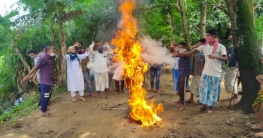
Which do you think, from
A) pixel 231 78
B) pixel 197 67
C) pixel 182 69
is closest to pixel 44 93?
pixel 182 69

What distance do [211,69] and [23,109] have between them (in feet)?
21.9

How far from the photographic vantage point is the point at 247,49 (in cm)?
561

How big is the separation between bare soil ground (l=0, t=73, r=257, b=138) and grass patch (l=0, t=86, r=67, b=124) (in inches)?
19.2

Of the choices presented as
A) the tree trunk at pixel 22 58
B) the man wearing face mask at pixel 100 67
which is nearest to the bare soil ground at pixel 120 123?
the man wearing face mask at pixel 100 67

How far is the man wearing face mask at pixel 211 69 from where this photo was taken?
574 cm

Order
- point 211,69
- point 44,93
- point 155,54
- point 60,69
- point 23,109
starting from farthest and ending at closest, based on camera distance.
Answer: point 60,69, point 23,109, point 155,54, point 44,93, point 211,69

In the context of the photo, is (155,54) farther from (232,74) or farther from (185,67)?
(232,74)

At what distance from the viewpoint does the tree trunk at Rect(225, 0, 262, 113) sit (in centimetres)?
559

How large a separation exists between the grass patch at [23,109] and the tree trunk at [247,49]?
6.44 metres

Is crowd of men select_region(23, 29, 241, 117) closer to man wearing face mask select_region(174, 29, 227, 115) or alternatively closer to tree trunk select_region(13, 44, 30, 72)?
man wearing face mask select_region(174, 29, 227, 115)

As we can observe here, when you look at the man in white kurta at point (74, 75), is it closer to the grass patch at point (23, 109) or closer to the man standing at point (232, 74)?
the grass patch at point (23, 109)

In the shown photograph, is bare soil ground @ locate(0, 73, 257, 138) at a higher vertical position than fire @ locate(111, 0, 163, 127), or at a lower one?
lower

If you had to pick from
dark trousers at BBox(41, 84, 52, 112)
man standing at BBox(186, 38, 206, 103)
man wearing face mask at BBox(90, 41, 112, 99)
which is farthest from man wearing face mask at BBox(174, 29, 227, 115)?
dark trousers at BBox(41, 84, 52, 112)

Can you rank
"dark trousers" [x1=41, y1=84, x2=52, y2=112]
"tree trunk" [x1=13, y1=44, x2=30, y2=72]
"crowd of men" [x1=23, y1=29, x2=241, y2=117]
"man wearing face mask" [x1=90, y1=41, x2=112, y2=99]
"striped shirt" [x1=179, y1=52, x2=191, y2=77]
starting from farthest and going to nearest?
"tree trunk" [x1=13, y1=44, x2=30, y2=72], "man wearing face mask" [x1=90, y1=41, x2=112, y2=99], "striped shirt" [x1=179, y1=52, x2=191, y2=77], "dark trousers" [x1=41, y1=84, x2=52, y2=112], "crowd of men" [x1=23, y1=29, x2=241, y2=117]
